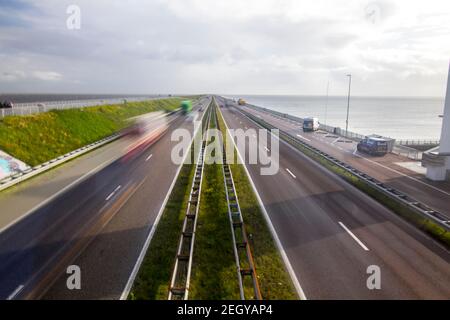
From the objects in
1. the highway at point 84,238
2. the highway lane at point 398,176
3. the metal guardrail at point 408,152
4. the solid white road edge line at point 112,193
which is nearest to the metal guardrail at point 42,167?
the highway at point 84,238

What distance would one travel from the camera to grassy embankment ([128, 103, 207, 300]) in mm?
10430

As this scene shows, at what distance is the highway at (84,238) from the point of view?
427 inches

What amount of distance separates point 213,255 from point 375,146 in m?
28.0

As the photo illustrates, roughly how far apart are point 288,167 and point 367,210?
400 inches

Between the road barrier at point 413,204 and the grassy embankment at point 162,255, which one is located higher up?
the road barrier at point 413,204

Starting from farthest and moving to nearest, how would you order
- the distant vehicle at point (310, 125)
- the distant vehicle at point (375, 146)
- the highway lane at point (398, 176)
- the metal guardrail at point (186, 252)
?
the distant vehicle at point (310, 125) → the distant vehicle at point (375, 146) → the highway lane at point (398, 176) → the metal guardrail at point (186, 252)

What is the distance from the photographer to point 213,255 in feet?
41.6

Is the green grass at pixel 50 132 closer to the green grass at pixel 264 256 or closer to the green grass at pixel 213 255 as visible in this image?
the green grass at pixel 213 255

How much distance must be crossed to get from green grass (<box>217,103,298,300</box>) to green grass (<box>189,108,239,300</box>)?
0.96 m

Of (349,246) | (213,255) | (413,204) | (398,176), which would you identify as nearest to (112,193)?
(213,255)

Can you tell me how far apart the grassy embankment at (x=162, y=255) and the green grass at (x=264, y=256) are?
10.8ft

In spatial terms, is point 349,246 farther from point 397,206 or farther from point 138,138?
point 138,138

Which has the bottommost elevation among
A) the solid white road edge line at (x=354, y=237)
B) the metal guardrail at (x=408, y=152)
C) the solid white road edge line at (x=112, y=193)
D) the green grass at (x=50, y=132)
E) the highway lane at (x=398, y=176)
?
the solid white road edge line at (x=354, y=237)

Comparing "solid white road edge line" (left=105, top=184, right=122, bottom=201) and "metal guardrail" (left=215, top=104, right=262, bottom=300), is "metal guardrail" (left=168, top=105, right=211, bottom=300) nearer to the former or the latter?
"metal guardrail" (left=215, top=104, right=262, bottom=300)
